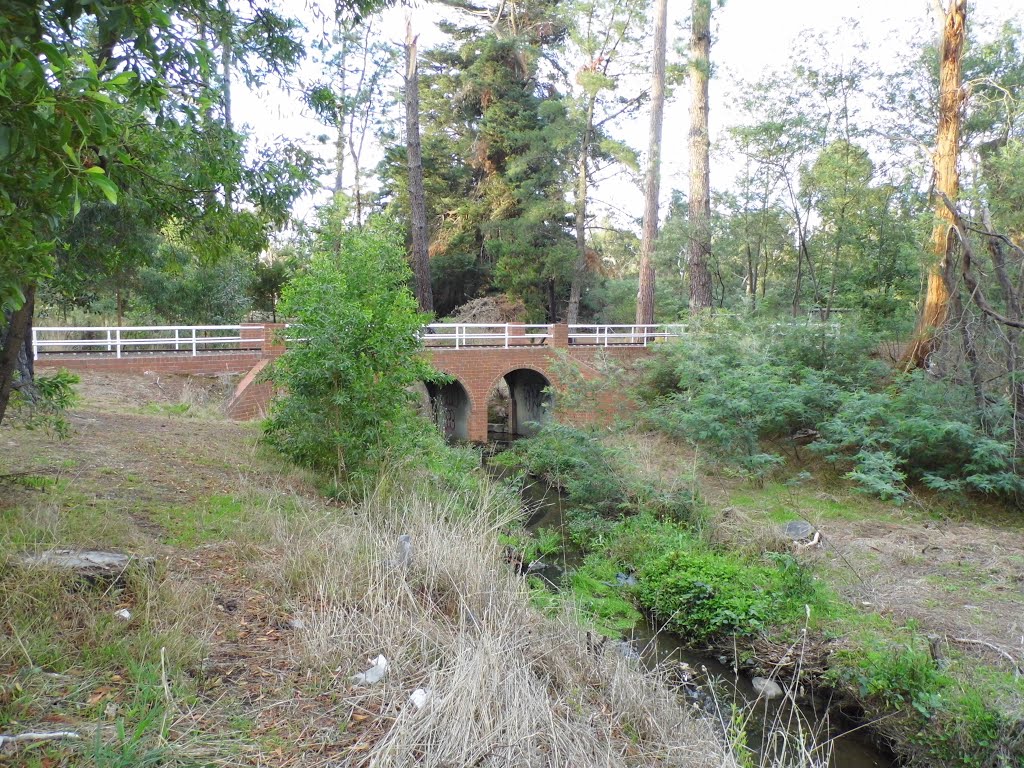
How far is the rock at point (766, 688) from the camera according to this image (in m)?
6.03

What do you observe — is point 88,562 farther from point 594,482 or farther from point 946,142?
point 946,142

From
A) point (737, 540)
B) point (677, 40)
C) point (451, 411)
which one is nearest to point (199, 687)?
point (737, 540)

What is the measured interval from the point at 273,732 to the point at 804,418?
11798mm

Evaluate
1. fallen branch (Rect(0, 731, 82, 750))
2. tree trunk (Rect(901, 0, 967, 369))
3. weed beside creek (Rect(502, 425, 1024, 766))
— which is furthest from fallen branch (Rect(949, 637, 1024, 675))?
tree trunk (Rect(901, 0, 967, 369))

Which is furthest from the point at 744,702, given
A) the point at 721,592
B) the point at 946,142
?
the point at 946,142

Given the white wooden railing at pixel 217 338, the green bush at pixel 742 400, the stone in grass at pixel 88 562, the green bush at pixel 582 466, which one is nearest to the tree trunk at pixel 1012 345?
the green bush at pixel 742 400

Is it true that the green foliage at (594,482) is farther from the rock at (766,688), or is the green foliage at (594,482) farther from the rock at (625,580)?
the rock at (766,688)

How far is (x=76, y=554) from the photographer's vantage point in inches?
165

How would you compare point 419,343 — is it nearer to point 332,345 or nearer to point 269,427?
point 332,345

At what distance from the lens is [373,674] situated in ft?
12.4

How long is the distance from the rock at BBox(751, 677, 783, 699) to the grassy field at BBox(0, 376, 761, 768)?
1.83 metres

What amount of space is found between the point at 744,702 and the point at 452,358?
13.9 metres

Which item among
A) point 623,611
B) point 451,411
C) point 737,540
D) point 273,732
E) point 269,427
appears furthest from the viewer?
point 451,411

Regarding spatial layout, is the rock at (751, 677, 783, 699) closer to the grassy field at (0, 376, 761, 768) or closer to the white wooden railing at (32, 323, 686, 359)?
the grassy field at (0, 376, 761, 768)
